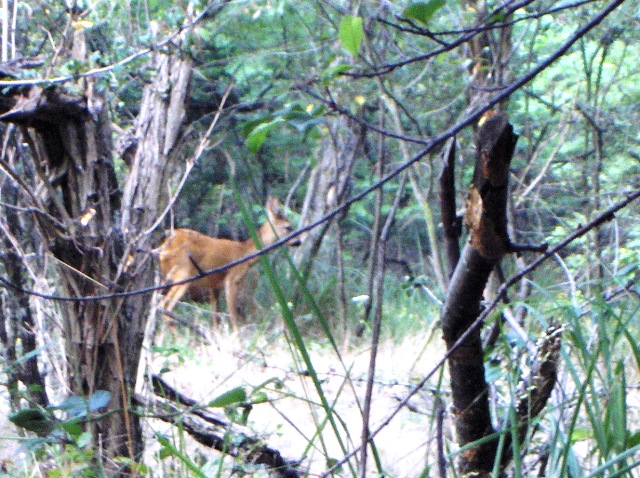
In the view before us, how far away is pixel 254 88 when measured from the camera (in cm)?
864

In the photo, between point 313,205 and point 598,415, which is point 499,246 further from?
point 313,205

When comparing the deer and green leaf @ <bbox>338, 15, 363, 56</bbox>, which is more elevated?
green leaf @ <bbox>338, 15, 363, 56</bbox>

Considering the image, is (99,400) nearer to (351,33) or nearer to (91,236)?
(91,236)

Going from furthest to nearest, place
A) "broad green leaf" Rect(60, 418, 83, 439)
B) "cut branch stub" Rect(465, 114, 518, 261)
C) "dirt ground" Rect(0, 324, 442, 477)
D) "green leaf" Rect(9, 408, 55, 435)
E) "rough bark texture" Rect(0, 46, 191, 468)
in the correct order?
"dirt ground" Rect(0, 324, 442, 477)
"rough bark texture" Rect(0, 46, 191, 468)
"green leaf" Rect(9, 408, 55, 435)
"broad green leaf" Rect(60, 418, 83, 439)
"cut branch stub" Rect(465, 114, 518, 261)

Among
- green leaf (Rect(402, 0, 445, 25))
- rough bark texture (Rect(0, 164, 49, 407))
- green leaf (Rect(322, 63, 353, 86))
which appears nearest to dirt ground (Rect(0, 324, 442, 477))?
rough bark texture (Rect(0, 164, 49, 407))

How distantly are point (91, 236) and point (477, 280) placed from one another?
1606 millimetres

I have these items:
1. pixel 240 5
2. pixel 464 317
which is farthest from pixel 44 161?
pixel 240 5

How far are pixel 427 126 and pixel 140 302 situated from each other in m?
5.88

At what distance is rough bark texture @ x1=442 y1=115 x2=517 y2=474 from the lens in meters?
1.40

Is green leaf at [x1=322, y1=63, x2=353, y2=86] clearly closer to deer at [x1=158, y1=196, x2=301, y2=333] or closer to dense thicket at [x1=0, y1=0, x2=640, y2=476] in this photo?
dense thicket at [x1=0, y1=0, x2=640, y2=476]

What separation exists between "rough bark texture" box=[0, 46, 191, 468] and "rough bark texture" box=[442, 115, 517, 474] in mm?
1276

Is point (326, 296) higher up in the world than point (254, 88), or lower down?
lower down

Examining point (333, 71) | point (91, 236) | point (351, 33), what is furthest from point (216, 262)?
point (351, 33)

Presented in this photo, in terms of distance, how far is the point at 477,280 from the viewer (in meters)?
1.58
